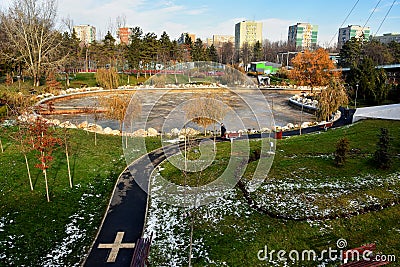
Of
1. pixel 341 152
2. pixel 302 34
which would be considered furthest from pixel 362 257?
pixel 302 34

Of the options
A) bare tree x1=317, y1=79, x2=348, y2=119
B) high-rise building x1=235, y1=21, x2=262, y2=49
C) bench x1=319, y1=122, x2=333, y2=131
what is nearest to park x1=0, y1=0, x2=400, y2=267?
bench x1=319, y1=122, x2=333, y2=131

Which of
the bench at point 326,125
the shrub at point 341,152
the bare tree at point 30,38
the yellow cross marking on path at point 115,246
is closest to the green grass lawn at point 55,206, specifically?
the yellow cross marking on path at point 115,246

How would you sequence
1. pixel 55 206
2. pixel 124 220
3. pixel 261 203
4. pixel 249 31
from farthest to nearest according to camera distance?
pixel 249 31 → pixel 261 203 → pixel 55 206 → pixel 124 220

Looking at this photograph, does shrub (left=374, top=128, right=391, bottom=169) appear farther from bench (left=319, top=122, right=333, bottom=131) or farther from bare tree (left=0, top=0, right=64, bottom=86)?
bare tree (left=0, top=0, right=64, bottom=86)

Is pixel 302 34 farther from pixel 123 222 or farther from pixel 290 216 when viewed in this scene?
pixel 123 222

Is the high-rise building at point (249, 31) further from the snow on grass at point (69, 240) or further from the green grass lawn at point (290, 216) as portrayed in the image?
the snow on grass at point (69, 240)
